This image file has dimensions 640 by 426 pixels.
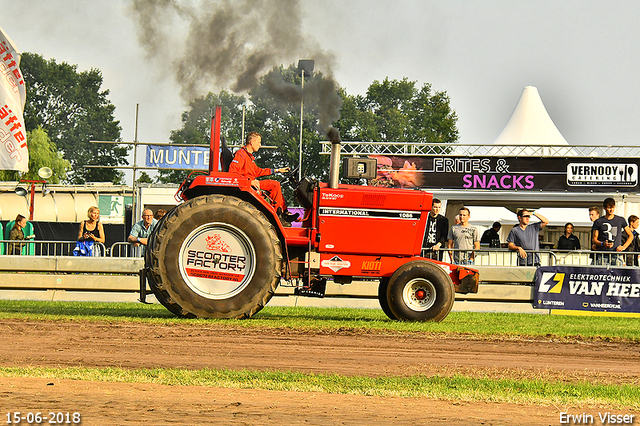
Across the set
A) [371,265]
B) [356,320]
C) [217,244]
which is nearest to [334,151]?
[371,265]

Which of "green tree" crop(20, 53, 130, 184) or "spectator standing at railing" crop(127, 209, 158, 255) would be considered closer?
"spectator standing at railing" crop(127, 209, 158, 255)

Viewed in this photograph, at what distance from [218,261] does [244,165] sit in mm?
1247

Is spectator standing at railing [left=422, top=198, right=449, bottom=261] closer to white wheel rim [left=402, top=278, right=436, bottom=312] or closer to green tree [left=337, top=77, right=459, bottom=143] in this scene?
white wheel rim [left=402, top=278, right=436, bottom=312]

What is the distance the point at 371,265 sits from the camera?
384 inches

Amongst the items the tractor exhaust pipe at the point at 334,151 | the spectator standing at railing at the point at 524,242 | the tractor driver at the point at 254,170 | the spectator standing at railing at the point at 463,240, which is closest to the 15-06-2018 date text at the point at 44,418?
the tractor driver at the point at 254,170

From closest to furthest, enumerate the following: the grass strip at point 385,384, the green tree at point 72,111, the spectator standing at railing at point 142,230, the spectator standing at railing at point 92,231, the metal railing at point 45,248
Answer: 1. the grass strip at point 385,384
2. the spectator standing at railing at point 142,230
3. the spectator standing at railing at point 92,231
4. the metal railing at point 45,248
5. the green tree at point 72,111

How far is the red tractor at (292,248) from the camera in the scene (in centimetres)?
890

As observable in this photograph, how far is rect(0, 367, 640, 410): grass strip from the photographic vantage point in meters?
5.16

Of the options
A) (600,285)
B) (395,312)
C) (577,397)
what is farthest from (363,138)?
(577,397)

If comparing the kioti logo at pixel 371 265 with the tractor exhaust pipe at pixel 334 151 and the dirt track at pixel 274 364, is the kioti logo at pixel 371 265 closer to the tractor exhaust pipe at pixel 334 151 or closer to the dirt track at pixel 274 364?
the tractor exhaust pipe at pixel 334 151

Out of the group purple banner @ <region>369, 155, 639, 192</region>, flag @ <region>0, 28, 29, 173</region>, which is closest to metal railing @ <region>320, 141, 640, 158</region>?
purple banner @ <region>369, 155, 639, 192</region>

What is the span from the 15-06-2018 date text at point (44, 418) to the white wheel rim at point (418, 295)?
19.2ft

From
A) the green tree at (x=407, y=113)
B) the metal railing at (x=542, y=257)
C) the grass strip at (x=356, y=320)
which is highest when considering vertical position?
the green tree at (x=407, y=113)

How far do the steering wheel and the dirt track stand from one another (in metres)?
2.08
